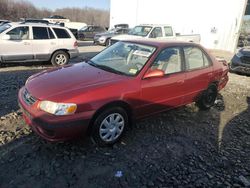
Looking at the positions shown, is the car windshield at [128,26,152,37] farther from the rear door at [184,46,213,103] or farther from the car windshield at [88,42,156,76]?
the car windshield at [88,42,156,76]

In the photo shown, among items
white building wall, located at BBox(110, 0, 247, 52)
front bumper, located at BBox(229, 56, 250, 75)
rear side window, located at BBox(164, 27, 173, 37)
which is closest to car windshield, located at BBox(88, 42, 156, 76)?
front bumper, located at BBox(229, 56, 250, 75)

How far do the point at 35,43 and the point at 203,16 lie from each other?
49.7 ft

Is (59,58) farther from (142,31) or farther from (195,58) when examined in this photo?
(195,58)

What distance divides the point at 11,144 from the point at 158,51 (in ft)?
9.06

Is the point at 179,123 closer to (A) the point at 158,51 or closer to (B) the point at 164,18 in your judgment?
(A) the point at 158,51

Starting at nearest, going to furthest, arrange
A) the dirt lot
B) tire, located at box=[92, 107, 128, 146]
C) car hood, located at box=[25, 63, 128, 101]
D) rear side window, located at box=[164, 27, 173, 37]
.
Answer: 1. the dirt lot
2. car hood, located at box=[25, 63, 128, 101]
3. tire, located at box=[92, 107, 128, 146]
4. rear side window, located at box=[164, 27, 173, 37]

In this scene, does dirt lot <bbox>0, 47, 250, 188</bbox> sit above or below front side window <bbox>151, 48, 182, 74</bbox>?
below

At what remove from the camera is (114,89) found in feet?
10.8

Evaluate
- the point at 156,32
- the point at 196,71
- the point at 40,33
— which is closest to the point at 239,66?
the point at 156,32

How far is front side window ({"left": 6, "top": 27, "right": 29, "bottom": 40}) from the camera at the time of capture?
7.88 metres

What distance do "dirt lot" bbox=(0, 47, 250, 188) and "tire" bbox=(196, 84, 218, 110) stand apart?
476 millimetres

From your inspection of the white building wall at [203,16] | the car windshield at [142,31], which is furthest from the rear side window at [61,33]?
the white building wall at [203,16]

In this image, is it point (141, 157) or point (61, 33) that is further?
point (61, 33)

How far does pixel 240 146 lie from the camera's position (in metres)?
3.89
